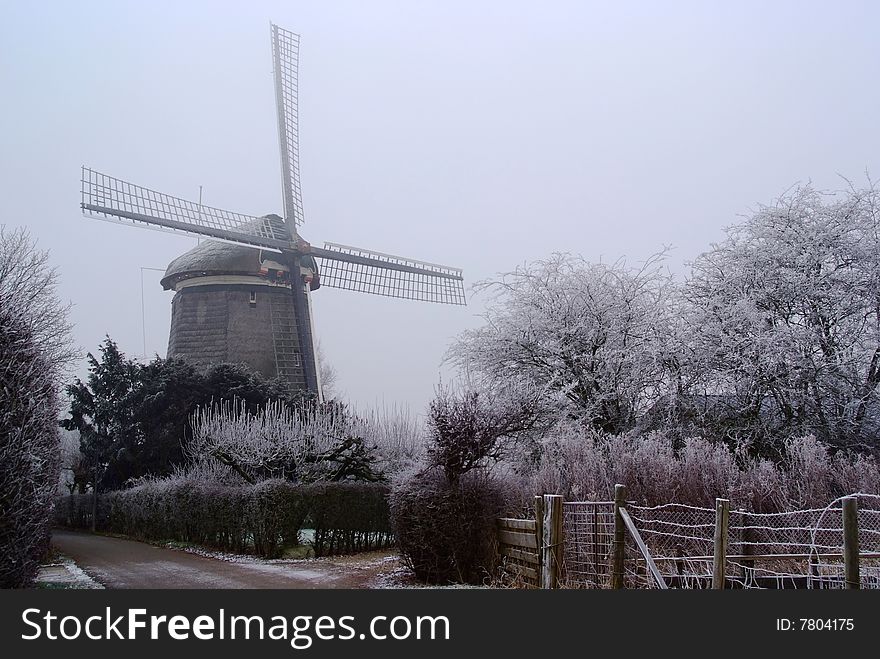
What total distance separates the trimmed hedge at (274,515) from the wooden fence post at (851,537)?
9.17m

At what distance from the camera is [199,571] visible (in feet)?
36.3

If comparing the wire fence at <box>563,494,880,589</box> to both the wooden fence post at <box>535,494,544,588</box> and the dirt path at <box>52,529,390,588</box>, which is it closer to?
the wooden fence post at <box>535,494,544,588</box>

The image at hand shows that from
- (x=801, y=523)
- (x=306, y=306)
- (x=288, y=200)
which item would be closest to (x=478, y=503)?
(x=801, y=523)

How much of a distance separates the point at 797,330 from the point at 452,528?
6.11m

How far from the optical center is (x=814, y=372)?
11750mm

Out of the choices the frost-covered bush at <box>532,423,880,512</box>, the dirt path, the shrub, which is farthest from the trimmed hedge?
the frost-covered bush at <box>532,423,880,512</box>

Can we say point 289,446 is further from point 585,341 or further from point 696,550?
point 696,550

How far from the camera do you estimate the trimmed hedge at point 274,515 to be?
12.9 meters

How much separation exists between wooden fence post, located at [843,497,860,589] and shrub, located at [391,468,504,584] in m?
4.57

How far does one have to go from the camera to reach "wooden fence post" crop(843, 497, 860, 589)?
499cm

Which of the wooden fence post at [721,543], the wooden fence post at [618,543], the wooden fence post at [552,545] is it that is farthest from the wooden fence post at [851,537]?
the wooden fence post at [552,545]

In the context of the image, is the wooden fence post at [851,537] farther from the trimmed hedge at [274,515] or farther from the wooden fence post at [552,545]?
the trimmed hedge at [274,515]

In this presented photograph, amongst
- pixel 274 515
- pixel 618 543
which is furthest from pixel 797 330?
pixel 274 515

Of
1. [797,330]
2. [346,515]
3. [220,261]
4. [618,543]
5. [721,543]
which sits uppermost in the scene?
[220,261]
